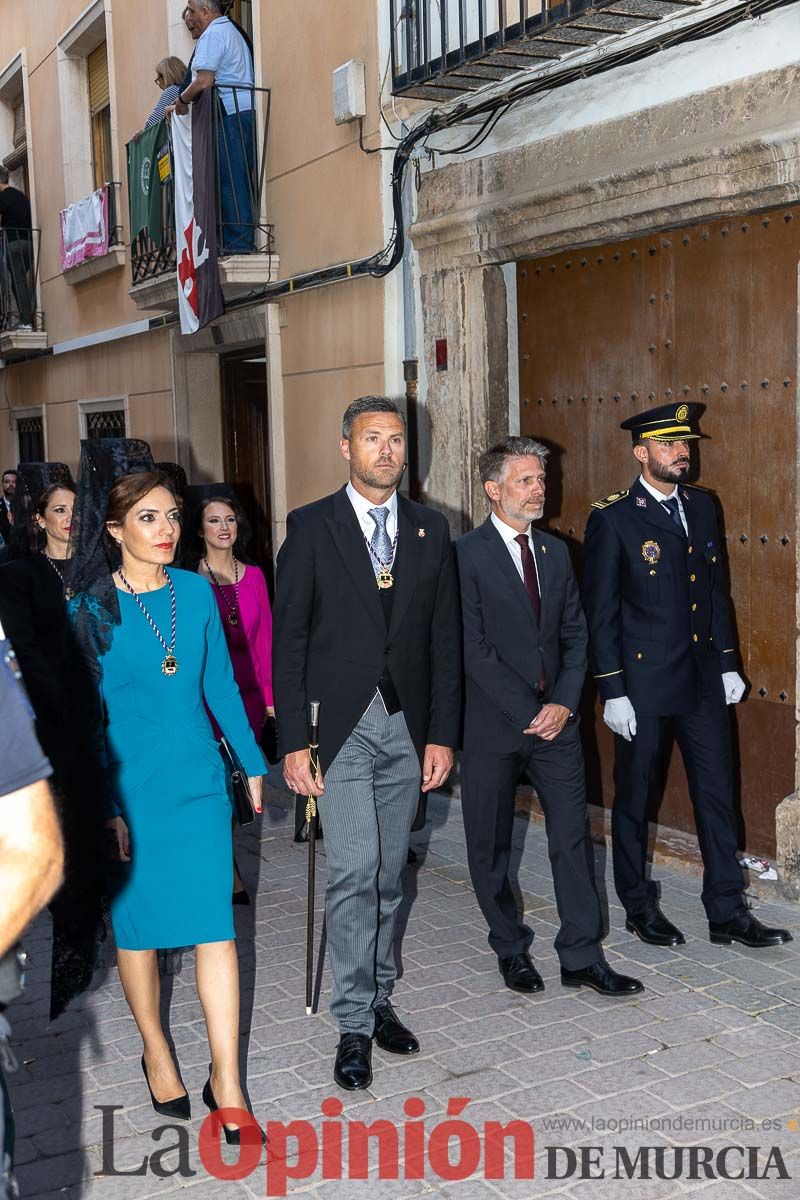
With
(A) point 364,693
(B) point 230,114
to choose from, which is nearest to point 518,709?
(A) point 364,693

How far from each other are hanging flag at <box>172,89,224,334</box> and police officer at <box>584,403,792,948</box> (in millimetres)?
5289

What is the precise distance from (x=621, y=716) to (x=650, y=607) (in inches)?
18.4

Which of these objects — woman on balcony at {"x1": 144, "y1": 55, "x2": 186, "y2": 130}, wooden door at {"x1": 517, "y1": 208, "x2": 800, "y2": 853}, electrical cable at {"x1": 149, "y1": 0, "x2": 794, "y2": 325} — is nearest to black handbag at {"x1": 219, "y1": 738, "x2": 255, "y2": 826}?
wooden door at {"x1": 517, "y1": 208, "x2": 800, "y2": 853}

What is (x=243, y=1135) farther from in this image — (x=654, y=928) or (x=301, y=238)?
(x=301, y=238)

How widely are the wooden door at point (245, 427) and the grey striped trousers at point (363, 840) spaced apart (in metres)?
7.69

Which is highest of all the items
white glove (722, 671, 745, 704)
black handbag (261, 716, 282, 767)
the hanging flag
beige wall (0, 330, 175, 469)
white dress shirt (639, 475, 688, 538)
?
the hanging flag

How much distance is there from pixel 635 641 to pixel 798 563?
982 mm

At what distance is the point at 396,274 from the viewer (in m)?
8.50

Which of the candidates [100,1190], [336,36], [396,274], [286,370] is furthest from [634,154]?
[100,1190]

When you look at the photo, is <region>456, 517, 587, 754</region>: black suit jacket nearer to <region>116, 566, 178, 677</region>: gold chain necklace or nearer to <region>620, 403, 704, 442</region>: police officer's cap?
<region>620, 403, 704, 442</region>: police officer's cap

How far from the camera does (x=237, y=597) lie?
655cm

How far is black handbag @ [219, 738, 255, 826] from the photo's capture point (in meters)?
4.19

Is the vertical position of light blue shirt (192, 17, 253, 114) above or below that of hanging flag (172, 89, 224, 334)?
above

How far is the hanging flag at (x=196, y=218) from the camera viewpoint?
32.3 ft
